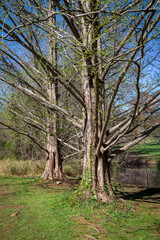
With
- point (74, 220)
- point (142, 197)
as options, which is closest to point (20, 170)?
point (142, 197)

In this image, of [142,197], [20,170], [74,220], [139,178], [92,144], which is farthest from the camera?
[139,178]

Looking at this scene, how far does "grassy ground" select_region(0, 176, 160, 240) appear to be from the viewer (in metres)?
2.89

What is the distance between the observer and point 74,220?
343cm

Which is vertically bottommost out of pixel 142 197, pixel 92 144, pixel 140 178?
pixel 142 197

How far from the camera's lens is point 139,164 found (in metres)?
20.3

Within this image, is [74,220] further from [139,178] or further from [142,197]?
[139,178]

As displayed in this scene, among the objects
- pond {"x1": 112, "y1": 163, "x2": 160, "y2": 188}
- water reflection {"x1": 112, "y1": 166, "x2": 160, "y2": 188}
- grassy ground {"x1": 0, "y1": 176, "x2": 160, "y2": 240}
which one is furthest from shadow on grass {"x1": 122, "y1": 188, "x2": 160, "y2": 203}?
water reflection {"x1": 112, "y1": 166, "x2": 160, "y2": 188}

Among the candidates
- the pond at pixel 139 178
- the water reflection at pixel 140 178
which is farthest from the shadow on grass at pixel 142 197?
the water reflection at pixel 140 178

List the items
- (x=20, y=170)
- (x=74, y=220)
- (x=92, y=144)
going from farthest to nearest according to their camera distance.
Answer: (x=20, y=170), (x=92, y=144), (x=74, y=220)

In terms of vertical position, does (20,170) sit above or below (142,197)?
above

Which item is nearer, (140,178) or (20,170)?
(20,170)

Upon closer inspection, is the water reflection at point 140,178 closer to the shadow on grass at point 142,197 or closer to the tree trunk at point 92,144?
the shadow on grass at point 142,197

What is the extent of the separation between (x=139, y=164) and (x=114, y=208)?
17.3 meters

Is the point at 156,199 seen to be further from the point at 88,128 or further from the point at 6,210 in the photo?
the point at 6,210
